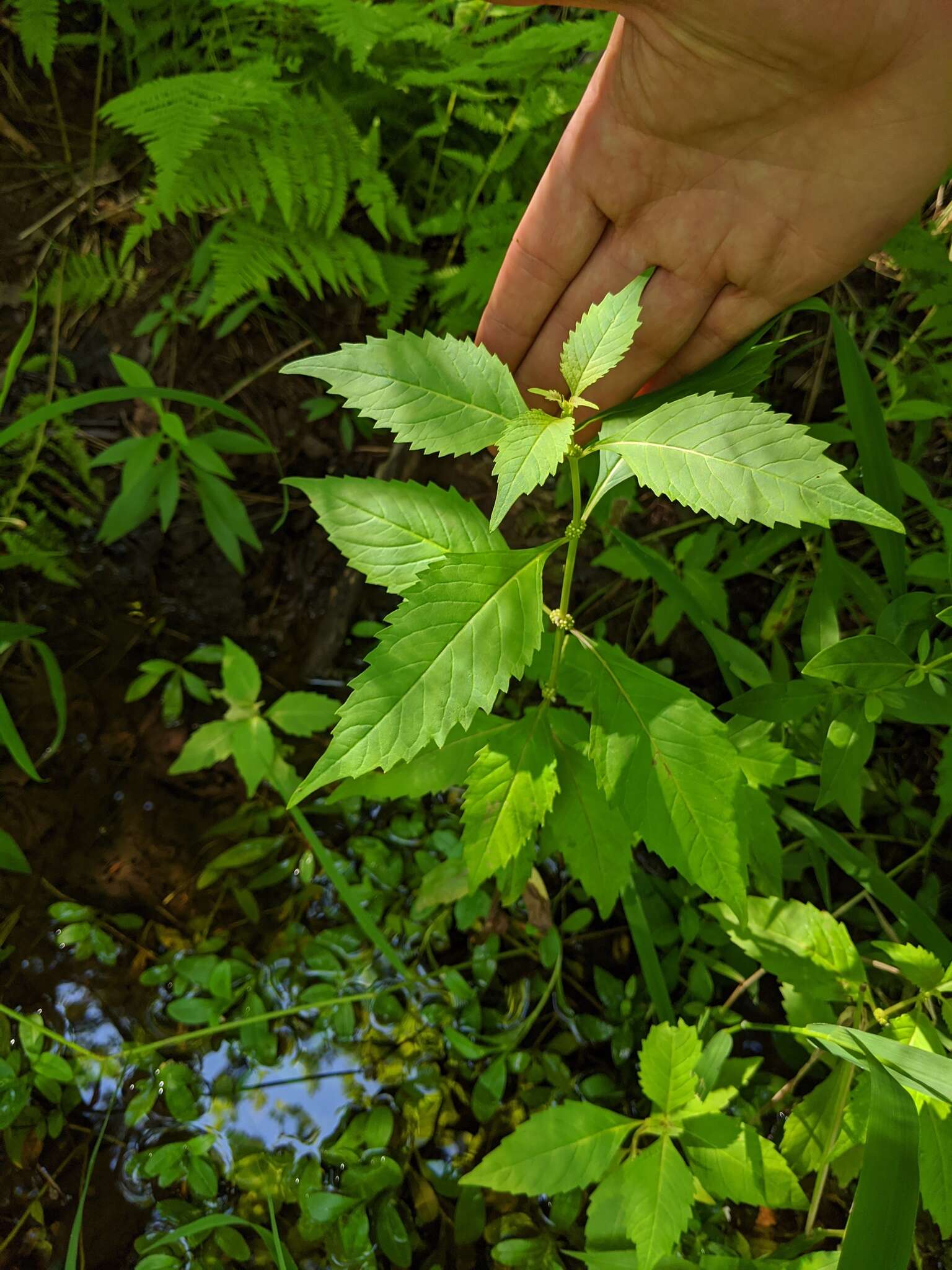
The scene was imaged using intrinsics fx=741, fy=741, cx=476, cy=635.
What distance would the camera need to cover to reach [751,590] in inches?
85.3

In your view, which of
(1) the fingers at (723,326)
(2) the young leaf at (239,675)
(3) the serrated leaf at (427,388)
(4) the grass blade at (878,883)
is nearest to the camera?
(3) the serrated leaf at (427,388)

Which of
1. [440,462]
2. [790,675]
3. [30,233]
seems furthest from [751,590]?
[30,233]

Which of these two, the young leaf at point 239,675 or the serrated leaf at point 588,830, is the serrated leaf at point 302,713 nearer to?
the young leaf at point 239,675

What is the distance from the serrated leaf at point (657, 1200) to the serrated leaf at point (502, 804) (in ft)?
2.00

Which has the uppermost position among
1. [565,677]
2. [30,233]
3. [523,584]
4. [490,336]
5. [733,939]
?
[30,233]

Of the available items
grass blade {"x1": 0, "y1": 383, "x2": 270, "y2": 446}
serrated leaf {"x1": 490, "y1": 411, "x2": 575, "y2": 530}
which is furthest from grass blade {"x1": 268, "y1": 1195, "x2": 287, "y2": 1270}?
grass blade {"x1": 0, "y1": 383, "x2": 270, "y2": 446}

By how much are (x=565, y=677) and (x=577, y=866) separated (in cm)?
34

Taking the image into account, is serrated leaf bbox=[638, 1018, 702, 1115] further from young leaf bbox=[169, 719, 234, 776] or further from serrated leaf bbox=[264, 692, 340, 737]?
young leaf bbox=[169, 719, 234, 776]

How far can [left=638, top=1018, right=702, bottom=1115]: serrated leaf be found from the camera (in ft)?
4.47

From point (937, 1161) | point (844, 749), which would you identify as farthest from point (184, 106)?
point (937, 1161)

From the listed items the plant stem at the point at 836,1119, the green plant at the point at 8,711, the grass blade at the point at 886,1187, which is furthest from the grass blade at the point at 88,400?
the plant stem at the point at 836,1119

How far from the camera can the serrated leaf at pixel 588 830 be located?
1308 mm

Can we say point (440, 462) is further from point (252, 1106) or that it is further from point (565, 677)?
point (252, 1106)

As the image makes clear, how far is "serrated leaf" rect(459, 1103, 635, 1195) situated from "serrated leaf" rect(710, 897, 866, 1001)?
16.3 inches
